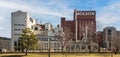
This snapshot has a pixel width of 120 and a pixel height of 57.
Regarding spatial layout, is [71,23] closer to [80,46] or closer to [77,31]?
[77,31]

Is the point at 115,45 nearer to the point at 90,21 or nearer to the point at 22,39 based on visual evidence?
the point at 22,39

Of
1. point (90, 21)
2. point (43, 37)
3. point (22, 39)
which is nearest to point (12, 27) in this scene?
point (43, 37)

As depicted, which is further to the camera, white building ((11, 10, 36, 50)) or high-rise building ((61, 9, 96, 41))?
high-rise building ((61, 9, 96, 41))

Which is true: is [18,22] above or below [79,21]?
below

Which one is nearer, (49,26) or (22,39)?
(22,39)

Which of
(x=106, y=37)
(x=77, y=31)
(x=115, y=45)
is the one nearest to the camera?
(x=115, y=45)

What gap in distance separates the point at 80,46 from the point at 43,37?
18.3 m

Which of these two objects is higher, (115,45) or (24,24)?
(24,24)

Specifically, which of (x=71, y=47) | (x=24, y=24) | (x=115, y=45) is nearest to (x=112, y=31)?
(x=71, y=47)

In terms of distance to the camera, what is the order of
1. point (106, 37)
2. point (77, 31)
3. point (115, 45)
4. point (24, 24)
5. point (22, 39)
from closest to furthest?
point (22, 39) → point (115, 45) → point (24, 24) → point (106, 37) → point (77, 31)

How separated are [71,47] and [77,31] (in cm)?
2077

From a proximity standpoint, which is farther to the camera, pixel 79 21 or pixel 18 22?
pixel 79 21

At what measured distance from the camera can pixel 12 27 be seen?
138 metres

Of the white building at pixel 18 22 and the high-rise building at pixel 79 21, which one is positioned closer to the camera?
the white building at pixel 18 22
